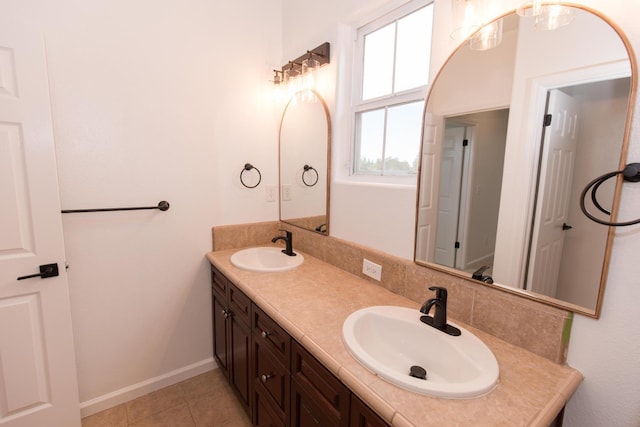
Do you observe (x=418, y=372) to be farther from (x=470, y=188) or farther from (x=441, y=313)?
(x=470, y=188)

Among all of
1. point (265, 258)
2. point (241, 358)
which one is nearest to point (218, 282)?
point (265, 258)

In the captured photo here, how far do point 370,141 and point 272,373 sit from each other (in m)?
1.32

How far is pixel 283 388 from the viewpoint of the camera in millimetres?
1273

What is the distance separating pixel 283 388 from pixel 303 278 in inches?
21.1

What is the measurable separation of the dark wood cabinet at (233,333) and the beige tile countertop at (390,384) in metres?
0.21

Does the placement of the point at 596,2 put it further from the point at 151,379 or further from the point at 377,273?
the point at 151,379

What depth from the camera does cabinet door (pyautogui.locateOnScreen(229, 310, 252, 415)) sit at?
1613 millimetres

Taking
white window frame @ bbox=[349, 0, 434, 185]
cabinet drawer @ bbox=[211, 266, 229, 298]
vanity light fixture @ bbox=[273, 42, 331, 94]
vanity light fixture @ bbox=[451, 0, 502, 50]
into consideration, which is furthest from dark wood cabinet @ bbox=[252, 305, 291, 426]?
vanity light fixture @ bbox=[273, 42, 331, 94]

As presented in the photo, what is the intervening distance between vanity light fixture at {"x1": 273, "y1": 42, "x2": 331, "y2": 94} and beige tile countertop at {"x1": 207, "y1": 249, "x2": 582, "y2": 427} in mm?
1313

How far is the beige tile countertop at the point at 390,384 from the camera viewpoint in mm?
751

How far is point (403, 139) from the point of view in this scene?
1.56 metres

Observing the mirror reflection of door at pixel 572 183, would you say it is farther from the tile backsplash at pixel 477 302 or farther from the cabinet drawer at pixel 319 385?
the cabinet drawer at pixel 319 385

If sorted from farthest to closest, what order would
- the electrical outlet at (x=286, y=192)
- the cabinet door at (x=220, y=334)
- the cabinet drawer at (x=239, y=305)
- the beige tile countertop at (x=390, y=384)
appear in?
the electrical outlet at (x=286, y=192) < the cabinet door at (x=220, y=334) < the cabinet drawer at (x=239, y=305) < the beige tile countertop at (x=390, y=384)

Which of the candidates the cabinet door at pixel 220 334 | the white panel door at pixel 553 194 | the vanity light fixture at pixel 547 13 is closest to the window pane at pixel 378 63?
the vanity light fixture at pixel 547 13
